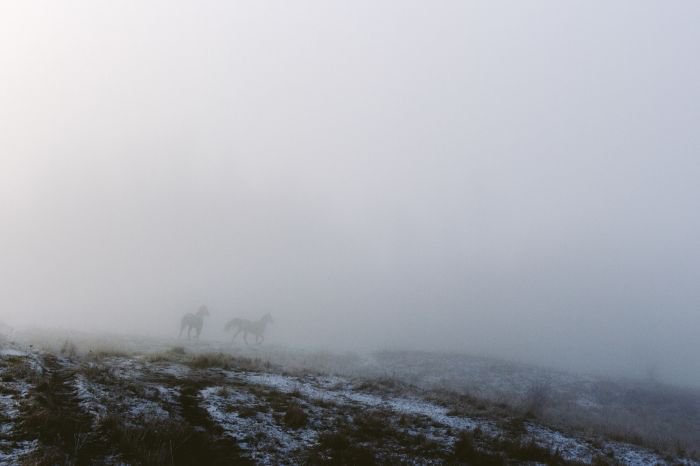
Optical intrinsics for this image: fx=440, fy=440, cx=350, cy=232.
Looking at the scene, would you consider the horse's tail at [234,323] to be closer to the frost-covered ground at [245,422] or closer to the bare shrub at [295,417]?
the frost-covered ground at [245,422]

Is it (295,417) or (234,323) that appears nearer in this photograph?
(295,417)

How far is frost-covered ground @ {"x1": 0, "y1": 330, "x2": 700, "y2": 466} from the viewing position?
7.61 meters

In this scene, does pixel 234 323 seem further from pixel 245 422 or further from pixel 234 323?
pixel 245 422

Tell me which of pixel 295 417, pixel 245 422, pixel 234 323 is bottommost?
pixel 245 422

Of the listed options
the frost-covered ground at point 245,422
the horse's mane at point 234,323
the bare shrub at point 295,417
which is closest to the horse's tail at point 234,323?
the horse's mane at point 234,323

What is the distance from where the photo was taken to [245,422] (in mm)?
9812

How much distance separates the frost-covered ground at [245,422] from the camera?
7.61m

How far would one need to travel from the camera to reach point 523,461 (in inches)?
370

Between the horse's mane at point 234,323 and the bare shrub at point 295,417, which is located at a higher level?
the horse's mane at point 234,323

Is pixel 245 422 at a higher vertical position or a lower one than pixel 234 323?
lower

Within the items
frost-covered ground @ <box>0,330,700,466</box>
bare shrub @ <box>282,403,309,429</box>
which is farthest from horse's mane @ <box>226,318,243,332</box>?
bare shrub @ <box>282,403,309,429</box>

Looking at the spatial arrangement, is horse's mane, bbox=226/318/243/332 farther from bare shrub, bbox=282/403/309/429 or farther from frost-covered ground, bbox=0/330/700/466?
bare shrub, bbox=282/403/309/429

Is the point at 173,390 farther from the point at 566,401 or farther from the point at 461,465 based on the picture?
the point at 566,401

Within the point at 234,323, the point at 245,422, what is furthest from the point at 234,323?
the point at 245,422
